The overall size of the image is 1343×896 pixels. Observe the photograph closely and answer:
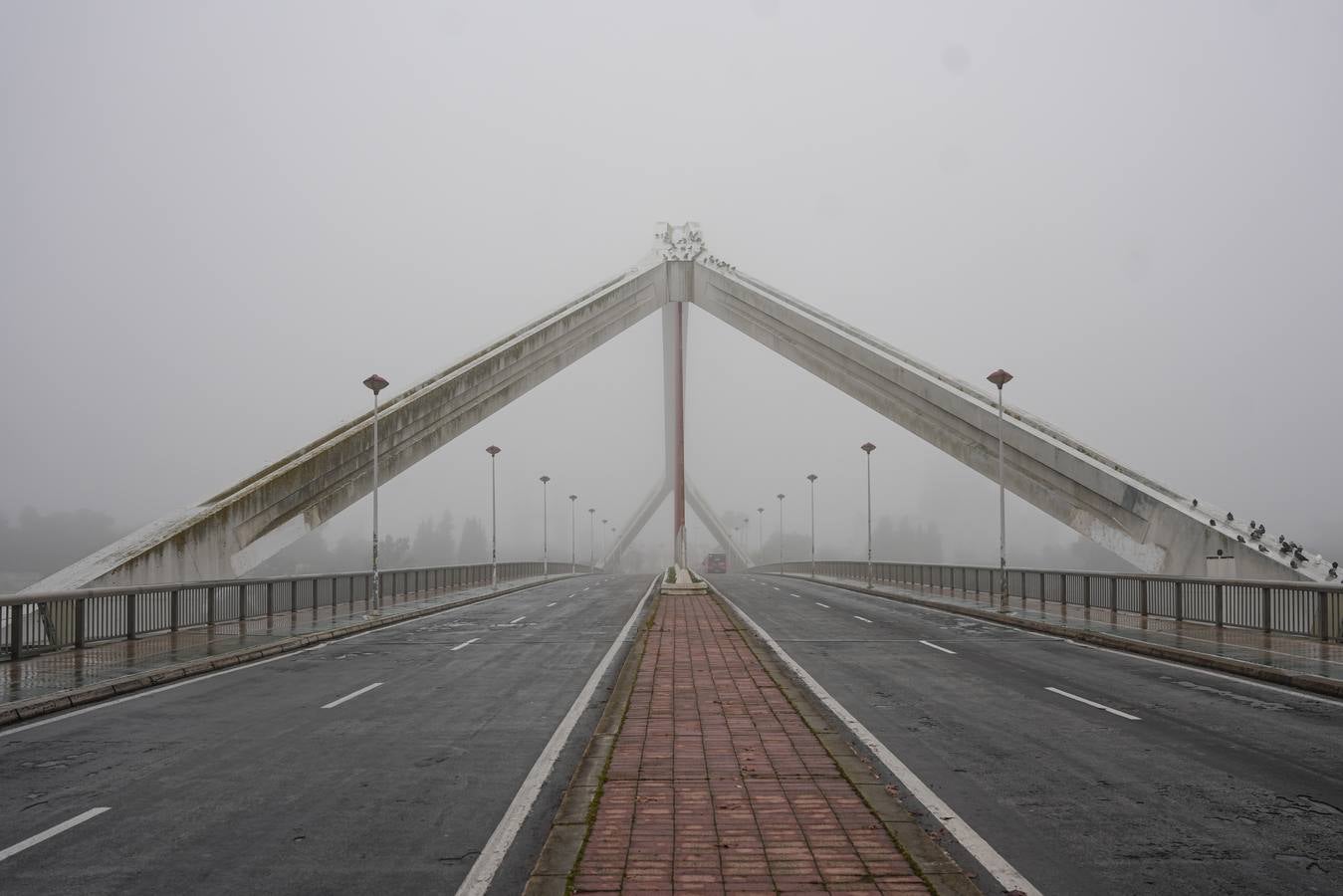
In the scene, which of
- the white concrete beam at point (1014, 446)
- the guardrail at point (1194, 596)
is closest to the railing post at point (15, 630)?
the guardrail at point (1194, 596)

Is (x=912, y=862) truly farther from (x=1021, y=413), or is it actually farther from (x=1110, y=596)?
(x=1021, y=413)

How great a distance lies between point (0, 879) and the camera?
18.2ft

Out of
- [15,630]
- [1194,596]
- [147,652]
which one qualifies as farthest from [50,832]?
[1194,596]

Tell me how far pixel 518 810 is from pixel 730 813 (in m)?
1.67

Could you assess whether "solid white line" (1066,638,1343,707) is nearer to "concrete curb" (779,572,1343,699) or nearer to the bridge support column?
"concrete curb" (779,572,1343,699)

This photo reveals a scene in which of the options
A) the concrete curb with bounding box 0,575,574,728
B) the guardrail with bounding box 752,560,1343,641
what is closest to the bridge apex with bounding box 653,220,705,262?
the guardrail with bounding box 752,560,1343,641

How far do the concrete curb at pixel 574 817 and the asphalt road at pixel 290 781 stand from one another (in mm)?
245

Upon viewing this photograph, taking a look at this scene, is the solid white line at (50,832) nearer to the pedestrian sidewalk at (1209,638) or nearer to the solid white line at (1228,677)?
the solid white line at (1228,677)

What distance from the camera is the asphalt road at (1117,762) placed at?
5730 mm

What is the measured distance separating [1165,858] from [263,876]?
5530 millimetres

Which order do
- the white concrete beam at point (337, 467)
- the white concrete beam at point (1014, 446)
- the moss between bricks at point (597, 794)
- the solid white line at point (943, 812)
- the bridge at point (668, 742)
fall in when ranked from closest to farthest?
the moss between bricks at point (597, 794) → the solid white line at point (943, 812) → the bridge at point (668, 742) → the white concrete beam at point (337, 467) → the white concrete beam at point (1014, 446)

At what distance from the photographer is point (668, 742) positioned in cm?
857

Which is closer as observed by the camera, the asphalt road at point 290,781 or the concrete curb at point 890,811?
the concrete curb at point 890,811

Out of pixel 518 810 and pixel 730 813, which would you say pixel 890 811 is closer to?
pixel 730 813
